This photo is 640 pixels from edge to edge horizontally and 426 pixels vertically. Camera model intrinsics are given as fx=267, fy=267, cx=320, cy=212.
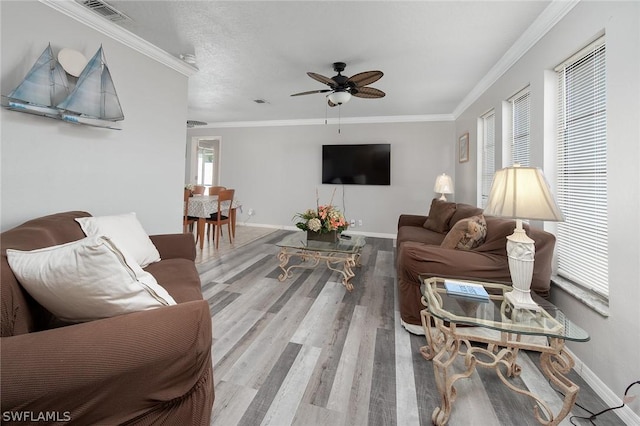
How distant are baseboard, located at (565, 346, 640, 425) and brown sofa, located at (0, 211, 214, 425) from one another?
195cm

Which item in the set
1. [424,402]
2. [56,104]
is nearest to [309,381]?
[424,402]

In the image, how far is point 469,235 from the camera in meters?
2.11

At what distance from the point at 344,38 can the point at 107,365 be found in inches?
114

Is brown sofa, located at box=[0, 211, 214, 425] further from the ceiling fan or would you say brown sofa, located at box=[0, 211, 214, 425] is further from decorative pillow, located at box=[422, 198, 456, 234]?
decorative pillow, located at box=[422, 198, 456, 234]

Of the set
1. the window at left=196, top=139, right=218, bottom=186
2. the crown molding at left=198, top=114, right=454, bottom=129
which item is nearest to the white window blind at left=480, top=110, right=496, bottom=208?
the crown molding at left=198, top=114, right=454, bottom=129

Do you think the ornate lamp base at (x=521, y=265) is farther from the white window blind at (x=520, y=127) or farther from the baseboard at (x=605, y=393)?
the white window blind at (x=520, y=127)

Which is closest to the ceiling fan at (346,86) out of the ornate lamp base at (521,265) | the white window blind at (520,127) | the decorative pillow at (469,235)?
the white window blind at (520,127)

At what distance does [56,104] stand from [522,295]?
3273 millimetres

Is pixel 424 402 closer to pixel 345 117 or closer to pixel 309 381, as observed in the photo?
pixel 309 381

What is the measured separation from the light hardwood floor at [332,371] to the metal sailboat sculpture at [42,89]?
192 centimetres

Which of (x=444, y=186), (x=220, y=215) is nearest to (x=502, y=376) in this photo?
(x=444, y=186)

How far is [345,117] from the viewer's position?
564 centimetres

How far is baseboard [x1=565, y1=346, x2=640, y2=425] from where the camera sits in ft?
4.24

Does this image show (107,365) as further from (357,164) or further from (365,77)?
(357,164)
